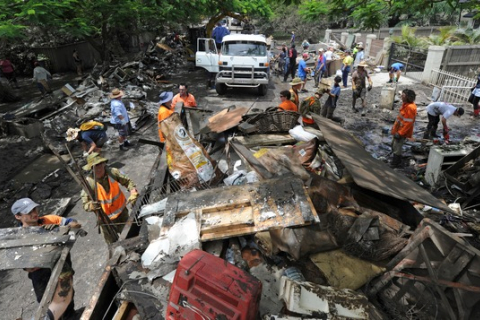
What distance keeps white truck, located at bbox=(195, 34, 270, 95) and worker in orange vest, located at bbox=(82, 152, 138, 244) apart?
794 centimetres

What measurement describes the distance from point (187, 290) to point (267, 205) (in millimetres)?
1089

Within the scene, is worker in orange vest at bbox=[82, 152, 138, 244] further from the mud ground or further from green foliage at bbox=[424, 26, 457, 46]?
green foliage at bbox=[424, 26, 457, 46]

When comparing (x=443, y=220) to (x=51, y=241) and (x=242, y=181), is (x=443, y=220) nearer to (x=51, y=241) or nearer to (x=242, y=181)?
(x=242, y=181)

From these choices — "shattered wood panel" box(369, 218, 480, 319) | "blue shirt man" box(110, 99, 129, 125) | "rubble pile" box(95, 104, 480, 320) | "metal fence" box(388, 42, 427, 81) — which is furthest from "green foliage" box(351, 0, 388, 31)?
"metal fence" box(388, 42, 427, 81)

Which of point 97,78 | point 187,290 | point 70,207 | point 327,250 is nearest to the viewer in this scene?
point 187,290

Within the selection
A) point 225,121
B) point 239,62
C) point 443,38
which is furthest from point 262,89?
point 443,38

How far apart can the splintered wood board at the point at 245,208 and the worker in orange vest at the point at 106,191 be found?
1.11 m

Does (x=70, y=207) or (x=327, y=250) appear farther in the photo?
(x=70, y=207)

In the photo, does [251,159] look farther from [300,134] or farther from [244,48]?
[244,48]

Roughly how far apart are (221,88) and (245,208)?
9452 mm

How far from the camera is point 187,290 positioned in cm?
192

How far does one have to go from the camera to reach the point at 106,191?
3721mm

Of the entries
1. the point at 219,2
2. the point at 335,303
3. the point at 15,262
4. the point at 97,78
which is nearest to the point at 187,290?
the point at 335,303

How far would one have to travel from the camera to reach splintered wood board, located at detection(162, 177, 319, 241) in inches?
101
